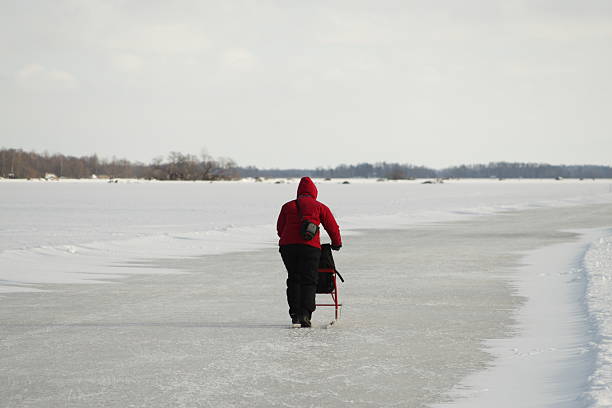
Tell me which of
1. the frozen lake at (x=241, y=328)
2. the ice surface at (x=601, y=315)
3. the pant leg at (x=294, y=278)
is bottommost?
the frozen lake at (x=241, y=328)

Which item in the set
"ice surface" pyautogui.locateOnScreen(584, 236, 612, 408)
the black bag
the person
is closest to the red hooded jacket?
the person

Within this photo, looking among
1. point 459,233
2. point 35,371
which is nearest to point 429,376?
point 35,371

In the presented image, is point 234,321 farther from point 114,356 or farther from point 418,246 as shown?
point 418,246

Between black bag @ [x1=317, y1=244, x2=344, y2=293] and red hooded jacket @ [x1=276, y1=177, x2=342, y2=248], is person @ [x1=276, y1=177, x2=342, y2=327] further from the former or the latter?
black bag @ [x1=317, y1=244, x2=344, y2=293]

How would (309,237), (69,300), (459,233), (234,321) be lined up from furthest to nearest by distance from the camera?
(459,233), (69,300), (234,321), (309,237)

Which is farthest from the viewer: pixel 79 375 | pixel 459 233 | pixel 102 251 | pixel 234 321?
pixel 459 233

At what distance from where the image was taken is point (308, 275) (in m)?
8.81

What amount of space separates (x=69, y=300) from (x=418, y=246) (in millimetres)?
11453

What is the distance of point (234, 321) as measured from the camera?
9.43 meters

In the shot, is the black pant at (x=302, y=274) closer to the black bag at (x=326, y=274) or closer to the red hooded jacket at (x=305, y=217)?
the red hooded jacket at (x=305, y=217)

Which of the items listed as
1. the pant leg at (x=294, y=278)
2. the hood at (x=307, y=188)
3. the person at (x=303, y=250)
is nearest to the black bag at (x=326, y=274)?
the person at (x=303, y=250)

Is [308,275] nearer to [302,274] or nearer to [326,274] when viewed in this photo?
[302,274]

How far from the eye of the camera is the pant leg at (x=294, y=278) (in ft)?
29.0

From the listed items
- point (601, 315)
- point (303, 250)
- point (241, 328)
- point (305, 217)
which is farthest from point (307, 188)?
point (601, 315)
